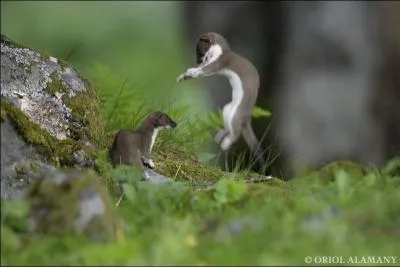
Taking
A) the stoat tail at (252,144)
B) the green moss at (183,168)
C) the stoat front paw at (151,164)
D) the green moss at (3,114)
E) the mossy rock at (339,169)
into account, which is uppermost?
the green moss at (3,114)

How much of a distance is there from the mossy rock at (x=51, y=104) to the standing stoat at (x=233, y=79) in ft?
4.29

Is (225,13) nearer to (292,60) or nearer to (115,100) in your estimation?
(292,60)

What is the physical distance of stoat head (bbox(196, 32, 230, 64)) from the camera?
7.90m

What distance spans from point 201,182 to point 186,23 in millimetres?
4577

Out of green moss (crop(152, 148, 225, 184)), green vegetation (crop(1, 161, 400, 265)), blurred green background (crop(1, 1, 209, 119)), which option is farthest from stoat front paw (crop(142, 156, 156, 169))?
blurred green background (crop(1, 1, 209, 119))

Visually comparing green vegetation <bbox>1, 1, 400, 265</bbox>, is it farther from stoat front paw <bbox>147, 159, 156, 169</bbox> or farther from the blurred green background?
the blurred green background

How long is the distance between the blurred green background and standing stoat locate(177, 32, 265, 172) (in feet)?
18.4

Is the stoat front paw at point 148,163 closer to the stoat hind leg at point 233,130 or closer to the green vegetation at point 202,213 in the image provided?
the green vegetation at point 202,213

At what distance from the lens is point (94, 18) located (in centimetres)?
1655

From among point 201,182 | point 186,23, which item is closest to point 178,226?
point 201,182

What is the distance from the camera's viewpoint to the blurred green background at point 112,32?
1484cm

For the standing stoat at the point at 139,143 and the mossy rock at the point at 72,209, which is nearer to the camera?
the mossy rock at the point at 72,209

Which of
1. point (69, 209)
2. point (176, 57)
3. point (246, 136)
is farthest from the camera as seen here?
point (176, 57)

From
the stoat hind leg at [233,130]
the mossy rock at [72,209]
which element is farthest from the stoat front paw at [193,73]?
the mossy rock at [72,209]
